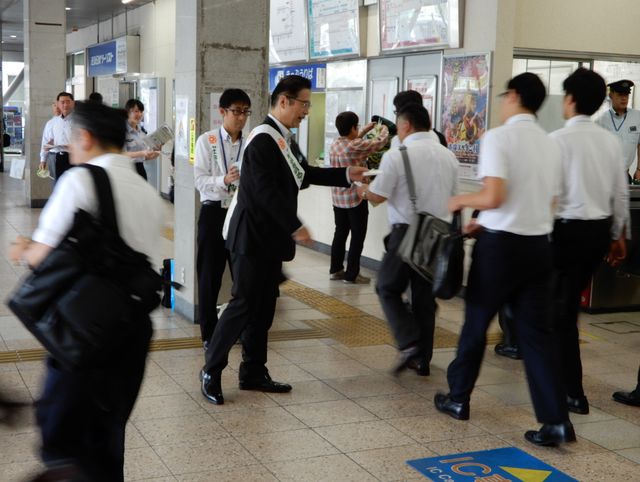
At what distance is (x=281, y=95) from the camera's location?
14.9 feet

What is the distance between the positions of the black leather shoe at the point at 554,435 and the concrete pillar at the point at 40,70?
1200 cm

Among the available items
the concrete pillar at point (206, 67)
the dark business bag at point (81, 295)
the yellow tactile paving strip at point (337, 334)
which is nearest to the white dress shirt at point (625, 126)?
the yellow tactile paving strip at point (337, 334)

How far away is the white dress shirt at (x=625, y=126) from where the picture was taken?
776cm

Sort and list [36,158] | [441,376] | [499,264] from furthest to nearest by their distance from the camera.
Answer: [36,158], [441,376], [499,264]

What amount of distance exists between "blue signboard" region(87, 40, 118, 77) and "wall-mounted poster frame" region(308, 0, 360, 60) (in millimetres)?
9364

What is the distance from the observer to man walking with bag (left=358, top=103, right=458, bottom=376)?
16.2 feet

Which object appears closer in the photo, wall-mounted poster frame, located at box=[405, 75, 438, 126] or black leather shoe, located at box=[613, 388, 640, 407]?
black leather shoe, located at box=[613, 388, 640, 407]

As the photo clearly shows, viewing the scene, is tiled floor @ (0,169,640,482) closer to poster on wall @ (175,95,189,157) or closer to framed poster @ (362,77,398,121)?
poster on wall @ (175,95,189,157)

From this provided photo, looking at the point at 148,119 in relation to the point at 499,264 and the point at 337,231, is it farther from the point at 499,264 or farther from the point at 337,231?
the point at 499,264

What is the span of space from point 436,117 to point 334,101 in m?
2.17

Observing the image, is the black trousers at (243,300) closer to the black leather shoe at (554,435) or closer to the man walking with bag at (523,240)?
the man walking with bag at (523,240)

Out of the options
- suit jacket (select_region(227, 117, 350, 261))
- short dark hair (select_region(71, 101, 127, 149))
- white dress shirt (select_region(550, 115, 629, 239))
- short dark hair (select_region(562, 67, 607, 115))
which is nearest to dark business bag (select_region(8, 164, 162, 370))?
short dark hair (select_region(71, 101, 127, 149))

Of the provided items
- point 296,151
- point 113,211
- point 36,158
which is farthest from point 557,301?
point 36,158

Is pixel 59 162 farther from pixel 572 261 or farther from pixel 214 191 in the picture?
pixel 572 261
